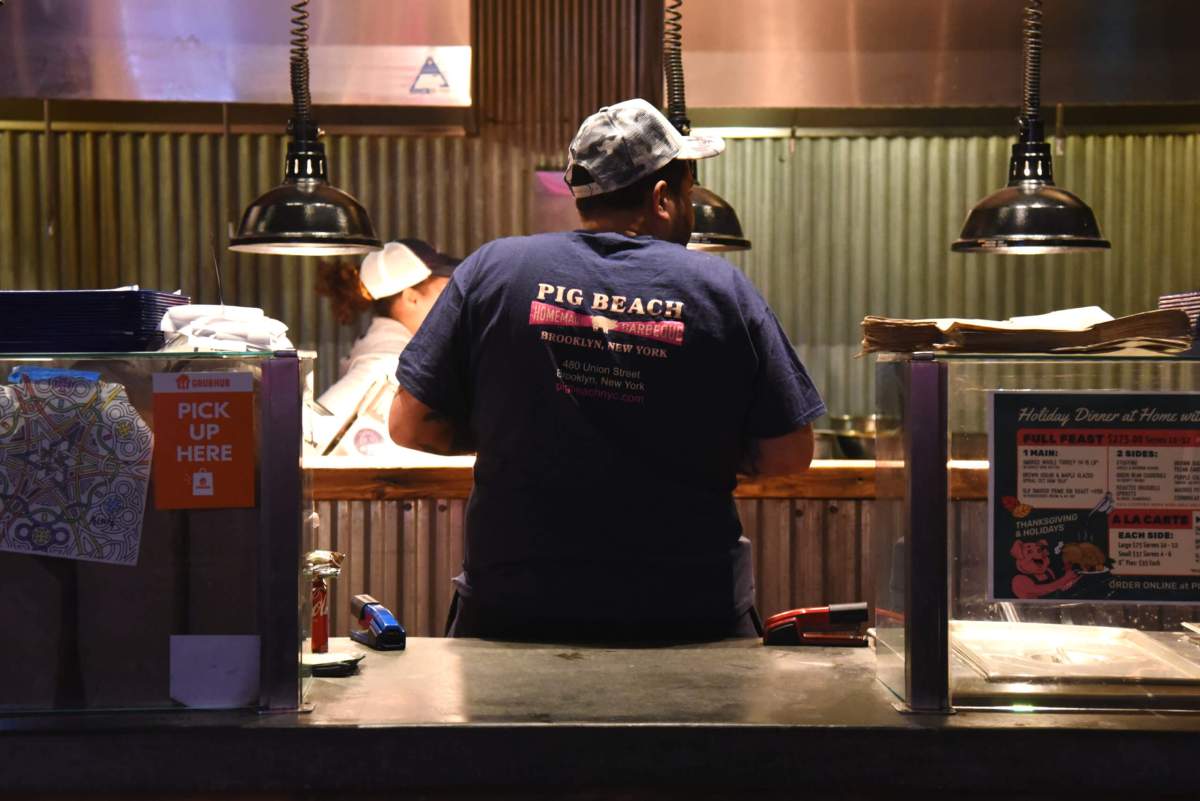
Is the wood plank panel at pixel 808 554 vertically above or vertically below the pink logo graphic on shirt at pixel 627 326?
below

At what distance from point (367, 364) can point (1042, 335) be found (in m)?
→ 3.61

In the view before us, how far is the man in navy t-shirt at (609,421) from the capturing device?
1.91 metres

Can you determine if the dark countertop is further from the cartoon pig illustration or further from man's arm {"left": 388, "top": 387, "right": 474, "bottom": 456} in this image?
man's arm {"left": 388, "top": 387, "right": 474, "bottom": 456}

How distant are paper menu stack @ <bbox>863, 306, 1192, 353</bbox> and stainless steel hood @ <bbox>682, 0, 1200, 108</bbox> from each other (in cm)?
298

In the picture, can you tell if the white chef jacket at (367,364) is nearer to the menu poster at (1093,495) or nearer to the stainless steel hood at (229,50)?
the stainless steel hood at (229,50)

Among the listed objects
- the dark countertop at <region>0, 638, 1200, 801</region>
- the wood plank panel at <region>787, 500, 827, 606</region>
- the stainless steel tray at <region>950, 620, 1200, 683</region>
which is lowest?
the wood plank panel at <region>787, 500, 827, 606</region>

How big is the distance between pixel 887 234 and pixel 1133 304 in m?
1.05

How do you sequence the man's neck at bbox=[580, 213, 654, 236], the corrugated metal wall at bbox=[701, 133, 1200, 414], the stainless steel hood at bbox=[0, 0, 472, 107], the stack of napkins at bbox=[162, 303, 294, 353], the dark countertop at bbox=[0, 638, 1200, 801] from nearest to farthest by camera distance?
1. the dark countertop at bbox=[0, 638, 1200, 801]
2. the stack of napkins at bbox=[162, 303, 294, 353]
3. the man's neck at bbox=[580, 213, 654, 236]
4. the stainless steel hood at bbox=[0, 0, 472, 107]
5. the corrugated metal wall at bbox=[701, 133, 1200, 414]

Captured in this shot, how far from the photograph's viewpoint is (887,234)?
18.6 feet

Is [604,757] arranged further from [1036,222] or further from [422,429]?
[1036,222]

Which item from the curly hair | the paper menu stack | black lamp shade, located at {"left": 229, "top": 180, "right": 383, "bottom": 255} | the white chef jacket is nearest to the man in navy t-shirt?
the paper menu stack

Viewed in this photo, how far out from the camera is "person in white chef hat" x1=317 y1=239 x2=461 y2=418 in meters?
5.11

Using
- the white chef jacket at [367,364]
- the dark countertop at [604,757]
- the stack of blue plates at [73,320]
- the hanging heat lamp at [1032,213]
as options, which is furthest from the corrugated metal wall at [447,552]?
the dark countertop at [604,757]

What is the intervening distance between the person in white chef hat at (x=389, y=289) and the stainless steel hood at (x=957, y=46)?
4.38ft
